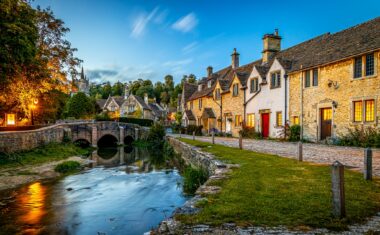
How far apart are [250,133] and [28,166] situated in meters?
19.0

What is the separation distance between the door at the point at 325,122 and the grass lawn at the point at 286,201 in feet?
43.1

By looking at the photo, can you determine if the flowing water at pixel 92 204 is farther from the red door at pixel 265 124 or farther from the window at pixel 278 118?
the red door at pixel 265 124

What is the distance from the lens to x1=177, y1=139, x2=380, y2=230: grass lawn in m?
4.80

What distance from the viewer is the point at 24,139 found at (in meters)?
20.0

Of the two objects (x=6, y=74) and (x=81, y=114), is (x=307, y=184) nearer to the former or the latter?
(x=6, y=74)

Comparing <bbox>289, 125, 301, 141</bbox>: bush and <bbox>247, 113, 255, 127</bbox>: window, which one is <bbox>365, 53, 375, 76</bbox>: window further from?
<bbox>247, 113, 255, 127</bbox>: window

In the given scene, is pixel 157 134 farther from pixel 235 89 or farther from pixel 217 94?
pixel 235 89

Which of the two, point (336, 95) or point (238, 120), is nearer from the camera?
point (336, 95)

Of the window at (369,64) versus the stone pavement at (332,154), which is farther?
the window at (369,64)

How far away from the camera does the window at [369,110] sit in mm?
17419

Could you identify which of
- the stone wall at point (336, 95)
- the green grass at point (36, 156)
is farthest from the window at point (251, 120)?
the green grass at point (36, 156)

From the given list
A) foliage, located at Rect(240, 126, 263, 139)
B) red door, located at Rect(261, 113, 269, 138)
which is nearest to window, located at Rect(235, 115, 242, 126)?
foliage, located at Rect(240, 126, 263, 139)

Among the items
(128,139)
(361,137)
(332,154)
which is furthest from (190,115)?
(332,154)

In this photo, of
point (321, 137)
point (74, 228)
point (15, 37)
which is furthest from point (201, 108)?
point (74, 228)
